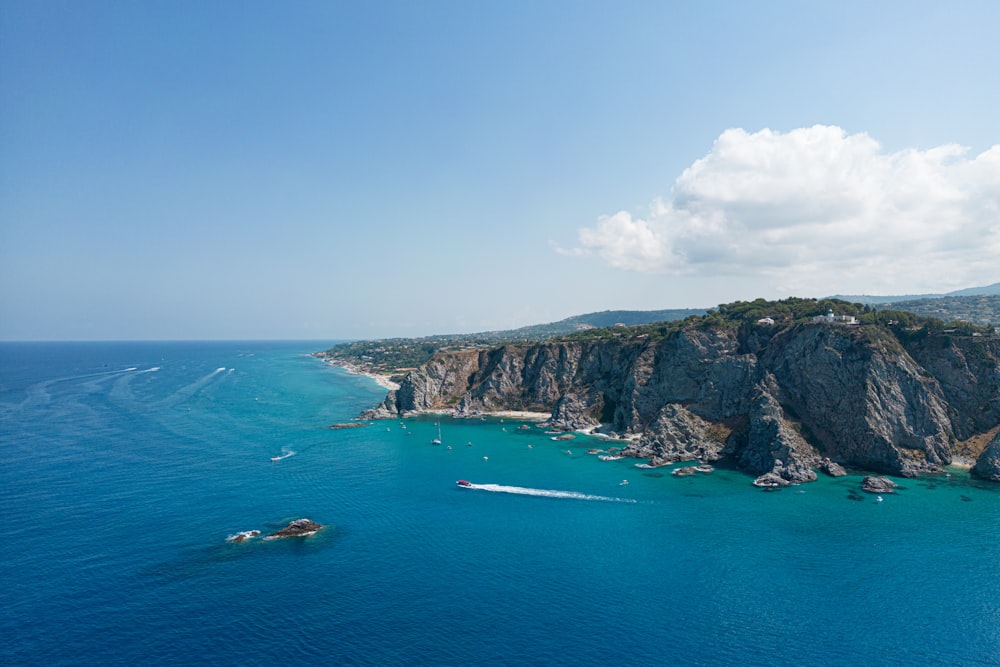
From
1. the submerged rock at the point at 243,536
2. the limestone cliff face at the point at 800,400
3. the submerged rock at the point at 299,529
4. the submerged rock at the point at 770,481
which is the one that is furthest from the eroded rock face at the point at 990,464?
the submerged rock at the point at 243,536

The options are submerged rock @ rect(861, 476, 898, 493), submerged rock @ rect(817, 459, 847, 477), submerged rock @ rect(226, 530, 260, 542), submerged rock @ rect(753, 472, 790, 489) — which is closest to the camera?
submerged rock @ rect(226, 530, 260, 542)

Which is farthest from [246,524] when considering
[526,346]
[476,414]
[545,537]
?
[526,346]

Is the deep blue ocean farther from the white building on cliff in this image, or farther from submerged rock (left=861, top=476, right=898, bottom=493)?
the white building on cliff

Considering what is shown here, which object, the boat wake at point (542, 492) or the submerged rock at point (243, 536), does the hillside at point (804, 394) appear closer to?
the boat wake at point (542, 492)

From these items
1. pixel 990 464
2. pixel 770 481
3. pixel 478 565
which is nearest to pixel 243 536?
pixel 478 565

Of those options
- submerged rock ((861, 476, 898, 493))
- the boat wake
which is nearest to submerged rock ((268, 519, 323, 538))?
the boat wake

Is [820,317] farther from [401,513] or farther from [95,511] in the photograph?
[95,511]
